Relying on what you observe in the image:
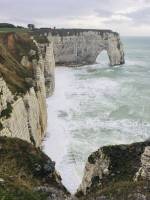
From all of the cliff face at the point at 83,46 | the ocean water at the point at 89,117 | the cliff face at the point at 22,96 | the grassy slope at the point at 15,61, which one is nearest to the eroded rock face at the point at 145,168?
the ocean water at the point at 89,117

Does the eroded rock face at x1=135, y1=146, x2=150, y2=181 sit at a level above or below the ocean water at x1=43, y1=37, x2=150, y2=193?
above

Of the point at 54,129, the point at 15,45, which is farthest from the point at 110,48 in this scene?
the point at 54,129

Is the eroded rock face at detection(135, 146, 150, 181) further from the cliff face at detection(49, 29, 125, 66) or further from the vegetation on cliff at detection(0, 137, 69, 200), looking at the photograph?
the cliff face at detection(49, 29, 125, 66)

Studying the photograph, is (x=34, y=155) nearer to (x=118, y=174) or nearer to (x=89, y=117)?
(x=118, y=174)

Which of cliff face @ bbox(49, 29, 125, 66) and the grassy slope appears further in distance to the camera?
cliff face @ bbox(49, 29, 125, 66)

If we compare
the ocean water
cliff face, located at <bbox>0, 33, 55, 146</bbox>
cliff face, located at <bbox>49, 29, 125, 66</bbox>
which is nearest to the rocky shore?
cliff face, located at <bbox>0, 33, 55, 146</bbox>

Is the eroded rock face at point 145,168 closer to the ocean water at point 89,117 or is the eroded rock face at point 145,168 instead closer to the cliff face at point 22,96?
the ocean water at point 89,117

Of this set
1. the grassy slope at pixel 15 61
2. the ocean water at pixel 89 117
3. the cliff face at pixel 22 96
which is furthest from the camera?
the grassy slope at pixel 15 61
